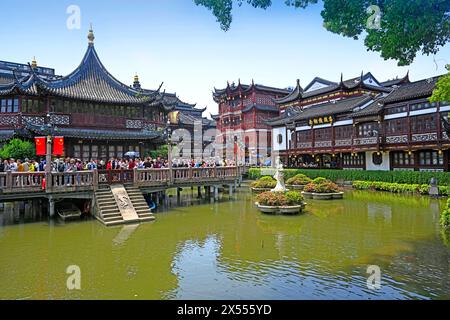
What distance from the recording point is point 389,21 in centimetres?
827

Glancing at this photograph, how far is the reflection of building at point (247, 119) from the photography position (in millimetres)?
54969

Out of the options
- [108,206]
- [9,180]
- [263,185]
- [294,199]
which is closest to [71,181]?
[108,206]

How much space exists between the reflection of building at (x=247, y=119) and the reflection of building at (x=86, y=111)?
2535 cm

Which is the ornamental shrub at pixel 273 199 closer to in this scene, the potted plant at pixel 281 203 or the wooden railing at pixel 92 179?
the potted plant at pixel 281 203

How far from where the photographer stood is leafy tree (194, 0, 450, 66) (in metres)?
7.92

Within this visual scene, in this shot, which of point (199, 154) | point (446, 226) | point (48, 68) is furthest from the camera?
point (199, 154)

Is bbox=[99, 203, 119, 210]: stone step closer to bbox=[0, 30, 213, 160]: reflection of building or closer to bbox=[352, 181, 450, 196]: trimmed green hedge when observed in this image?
bbox=[0, 30, 213, 160]: reflection of building

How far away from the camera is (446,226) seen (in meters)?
12.8

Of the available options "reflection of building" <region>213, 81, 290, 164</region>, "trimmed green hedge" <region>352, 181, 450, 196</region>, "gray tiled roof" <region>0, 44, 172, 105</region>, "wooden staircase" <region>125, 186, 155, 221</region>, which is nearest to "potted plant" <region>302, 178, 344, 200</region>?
"trimmed green hedge" <region>352, 181, 450, 196</region>

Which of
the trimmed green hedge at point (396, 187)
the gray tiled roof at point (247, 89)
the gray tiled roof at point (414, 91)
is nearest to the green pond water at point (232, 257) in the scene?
the trimmed green hedge at point (396, 187)

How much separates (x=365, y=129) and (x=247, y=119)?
2588 centimetres
